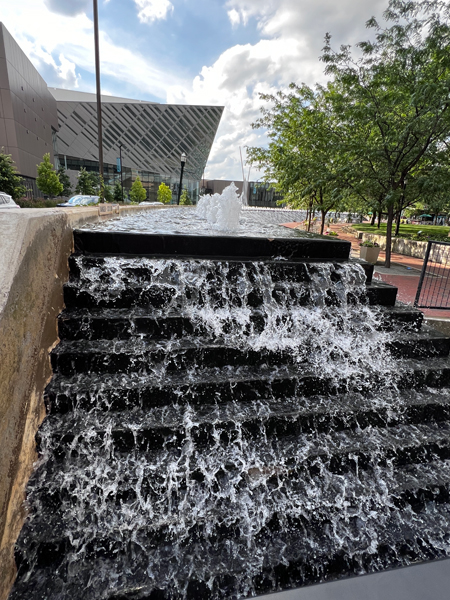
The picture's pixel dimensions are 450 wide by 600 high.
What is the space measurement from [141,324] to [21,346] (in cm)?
110

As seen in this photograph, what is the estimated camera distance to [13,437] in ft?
6.78

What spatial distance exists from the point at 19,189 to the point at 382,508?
27.6 meters

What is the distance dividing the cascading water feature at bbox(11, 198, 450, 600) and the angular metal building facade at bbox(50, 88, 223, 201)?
5734cm

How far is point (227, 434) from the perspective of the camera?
8.49 ft

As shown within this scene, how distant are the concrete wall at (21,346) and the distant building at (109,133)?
3662 centimetres

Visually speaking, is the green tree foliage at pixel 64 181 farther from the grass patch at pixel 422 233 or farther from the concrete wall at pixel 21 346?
the concrete wall at pixel 21 346

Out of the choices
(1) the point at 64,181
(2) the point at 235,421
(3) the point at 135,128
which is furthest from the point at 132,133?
(2) the point at 235,421

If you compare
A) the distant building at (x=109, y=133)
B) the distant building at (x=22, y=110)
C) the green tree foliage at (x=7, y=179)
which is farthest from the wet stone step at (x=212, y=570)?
the distant building at (x=109, y=133)

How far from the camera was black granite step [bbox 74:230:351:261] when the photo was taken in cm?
388

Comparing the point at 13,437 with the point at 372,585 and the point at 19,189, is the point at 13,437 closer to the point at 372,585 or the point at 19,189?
the point at 372,585

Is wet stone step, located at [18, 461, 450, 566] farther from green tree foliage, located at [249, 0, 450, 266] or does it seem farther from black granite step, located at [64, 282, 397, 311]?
green tree foliage, located at [249, 0, 450, 266]

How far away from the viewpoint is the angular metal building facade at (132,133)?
50128mm

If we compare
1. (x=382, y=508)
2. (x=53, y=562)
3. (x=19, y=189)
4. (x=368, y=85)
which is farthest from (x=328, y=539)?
(x=19, y=189)

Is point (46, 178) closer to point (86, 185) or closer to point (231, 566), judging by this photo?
point (86, 185)
